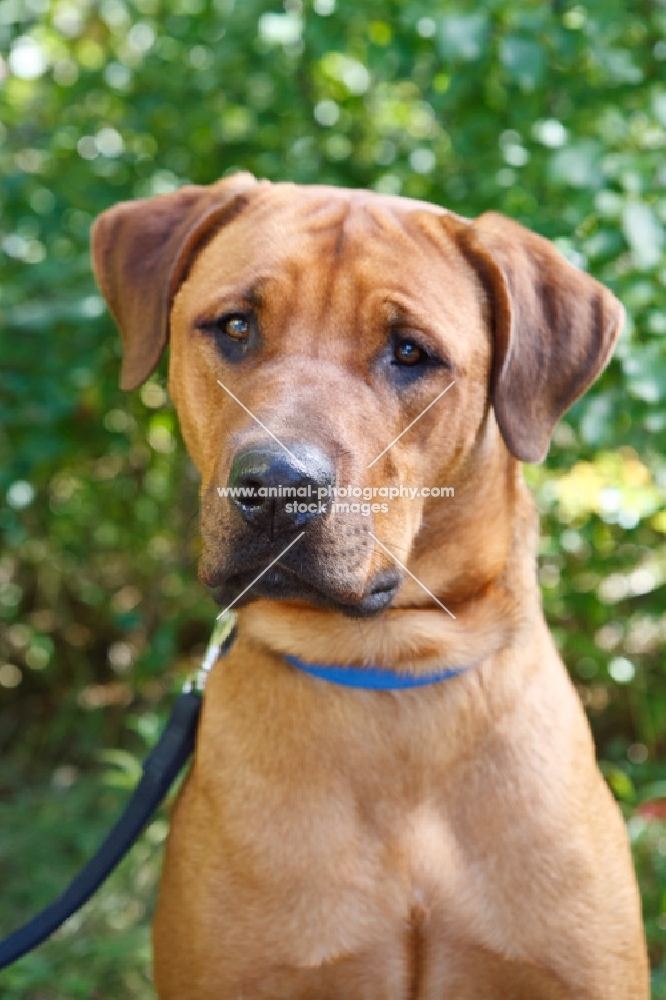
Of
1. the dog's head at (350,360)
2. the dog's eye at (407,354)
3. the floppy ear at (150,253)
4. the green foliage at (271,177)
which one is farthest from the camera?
the green foliage at (271,177)

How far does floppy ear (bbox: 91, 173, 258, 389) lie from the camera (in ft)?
8.51

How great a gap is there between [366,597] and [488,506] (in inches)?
16.4

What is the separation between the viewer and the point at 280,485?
1.96 m

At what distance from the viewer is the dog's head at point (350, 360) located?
210cm

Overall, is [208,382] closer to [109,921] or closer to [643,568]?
[109,921]

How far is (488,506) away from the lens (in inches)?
96.9

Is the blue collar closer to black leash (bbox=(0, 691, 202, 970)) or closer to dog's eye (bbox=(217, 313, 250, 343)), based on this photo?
black leash (bbox=(0, 691, 202, 970))

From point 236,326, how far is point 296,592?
24.6 inches

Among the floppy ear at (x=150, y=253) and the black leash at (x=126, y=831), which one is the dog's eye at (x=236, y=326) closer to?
the floppy ear at (x=150, y=253)

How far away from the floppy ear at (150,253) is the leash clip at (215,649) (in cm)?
62

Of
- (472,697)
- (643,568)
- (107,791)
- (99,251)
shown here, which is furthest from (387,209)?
(107,791)

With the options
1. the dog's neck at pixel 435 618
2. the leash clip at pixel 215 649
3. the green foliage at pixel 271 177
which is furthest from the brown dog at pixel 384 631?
the green foliage at pixel 271 177

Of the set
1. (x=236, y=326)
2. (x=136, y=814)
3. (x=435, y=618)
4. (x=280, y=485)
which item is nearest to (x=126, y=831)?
(x=136, y=814)

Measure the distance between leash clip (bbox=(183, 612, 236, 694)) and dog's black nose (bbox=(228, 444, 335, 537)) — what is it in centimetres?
66
